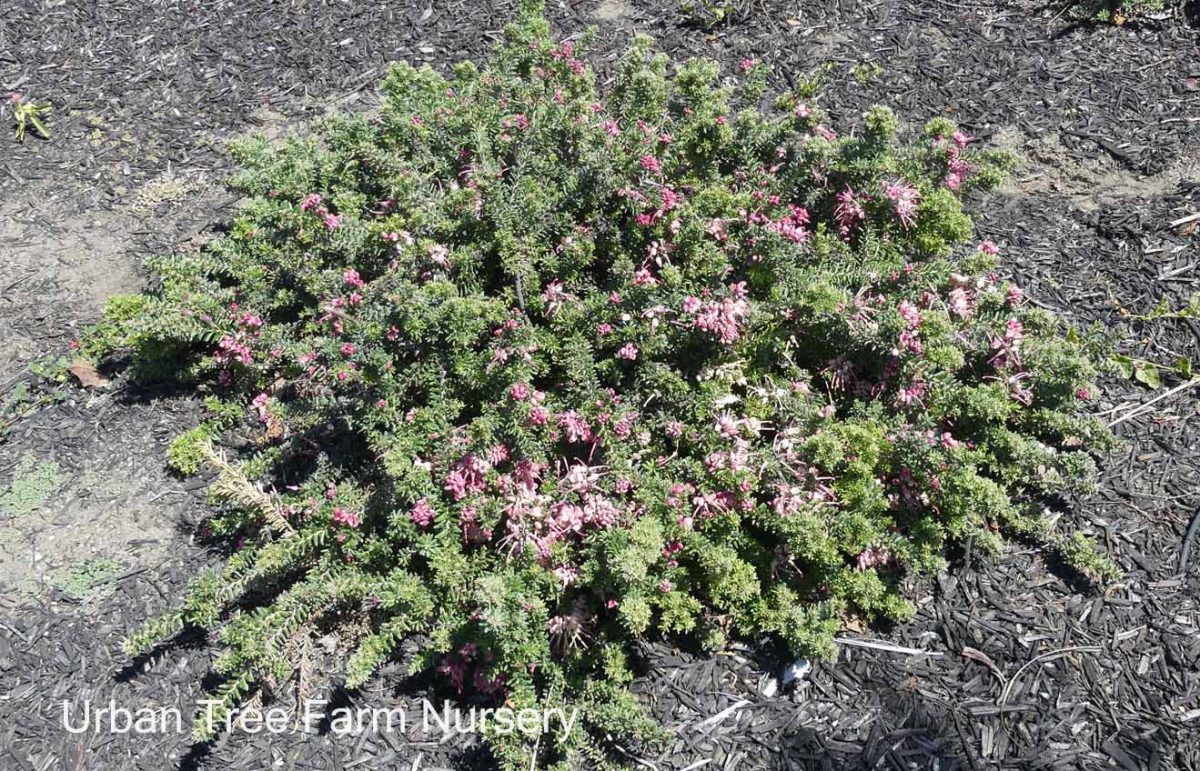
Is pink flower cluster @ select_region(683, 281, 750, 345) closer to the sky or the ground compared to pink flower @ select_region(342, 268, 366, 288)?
closer to the sky

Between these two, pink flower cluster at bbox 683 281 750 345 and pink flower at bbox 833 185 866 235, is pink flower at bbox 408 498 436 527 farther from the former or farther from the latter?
pink flower at bbox 833 185 866 235

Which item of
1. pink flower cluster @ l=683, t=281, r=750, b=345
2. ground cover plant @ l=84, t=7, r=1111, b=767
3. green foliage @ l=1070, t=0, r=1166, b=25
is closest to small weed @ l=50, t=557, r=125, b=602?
ground cover plant @ l=84, t=7, r=1111, b=767

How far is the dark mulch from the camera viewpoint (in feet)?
9.86

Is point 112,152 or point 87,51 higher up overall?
point 87,51

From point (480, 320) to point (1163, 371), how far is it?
2989 mm

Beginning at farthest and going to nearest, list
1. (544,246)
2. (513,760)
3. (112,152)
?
(112,152) → (544,246) → (513,760)

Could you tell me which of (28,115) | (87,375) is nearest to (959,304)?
(87,375)

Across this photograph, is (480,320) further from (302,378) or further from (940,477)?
(940,477)

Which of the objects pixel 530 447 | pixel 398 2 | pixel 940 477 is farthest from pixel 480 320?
pixel 398 2

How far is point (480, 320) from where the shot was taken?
3.30m

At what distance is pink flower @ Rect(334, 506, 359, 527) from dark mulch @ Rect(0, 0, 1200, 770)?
606mm

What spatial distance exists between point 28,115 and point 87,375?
265 cm

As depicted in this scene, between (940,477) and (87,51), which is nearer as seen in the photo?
(940,477)

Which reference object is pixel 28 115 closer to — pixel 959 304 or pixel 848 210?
pixel 848 210
